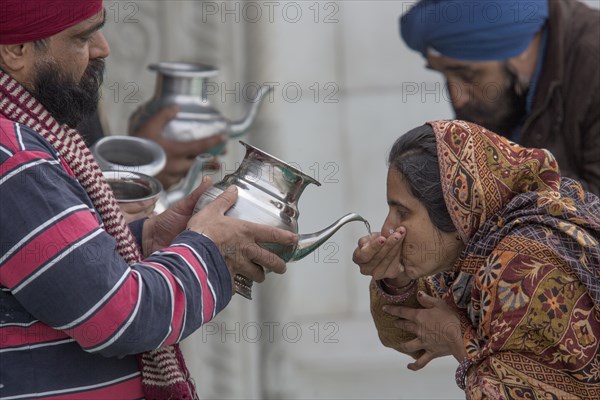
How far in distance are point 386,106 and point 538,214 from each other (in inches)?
139

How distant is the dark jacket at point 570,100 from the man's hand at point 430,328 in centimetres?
151

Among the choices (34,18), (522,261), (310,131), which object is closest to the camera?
(34,18)

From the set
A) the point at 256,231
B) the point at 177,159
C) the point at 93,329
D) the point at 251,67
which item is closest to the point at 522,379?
the point at 256,231

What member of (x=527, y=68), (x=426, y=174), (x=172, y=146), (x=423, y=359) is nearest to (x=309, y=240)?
(x=426, y=174)

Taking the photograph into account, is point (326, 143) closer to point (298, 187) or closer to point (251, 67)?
point (251, 67)

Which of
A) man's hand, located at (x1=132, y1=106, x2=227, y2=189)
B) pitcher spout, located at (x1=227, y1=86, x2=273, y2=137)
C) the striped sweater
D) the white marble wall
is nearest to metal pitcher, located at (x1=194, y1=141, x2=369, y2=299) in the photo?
the striped sweater

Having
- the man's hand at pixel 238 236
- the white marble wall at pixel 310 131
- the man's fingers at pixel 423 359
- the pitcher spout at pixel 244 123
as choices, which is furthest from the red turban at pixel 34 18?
the white marble wall at pixel 310 131

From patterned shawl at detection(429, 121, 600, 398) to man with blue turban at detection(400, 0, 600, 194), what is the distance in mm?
1535

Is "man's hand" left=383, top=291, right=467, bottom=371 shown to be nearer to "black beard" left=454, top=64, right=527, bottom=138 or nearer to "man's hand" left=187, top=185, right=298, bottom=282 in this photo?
"man's hand" left=187, top=185, right=298, bottom=282

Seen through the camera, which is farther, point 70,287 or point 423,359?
point 423,359

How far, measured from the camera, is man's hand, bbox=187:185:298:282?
2490 mm

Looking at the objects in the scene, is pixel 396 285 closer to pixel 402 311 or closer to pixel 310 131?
pixel 402 311

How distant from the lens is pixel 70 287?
7.20 ft

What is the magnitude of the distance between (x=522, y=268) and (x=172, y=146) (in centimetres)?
193
